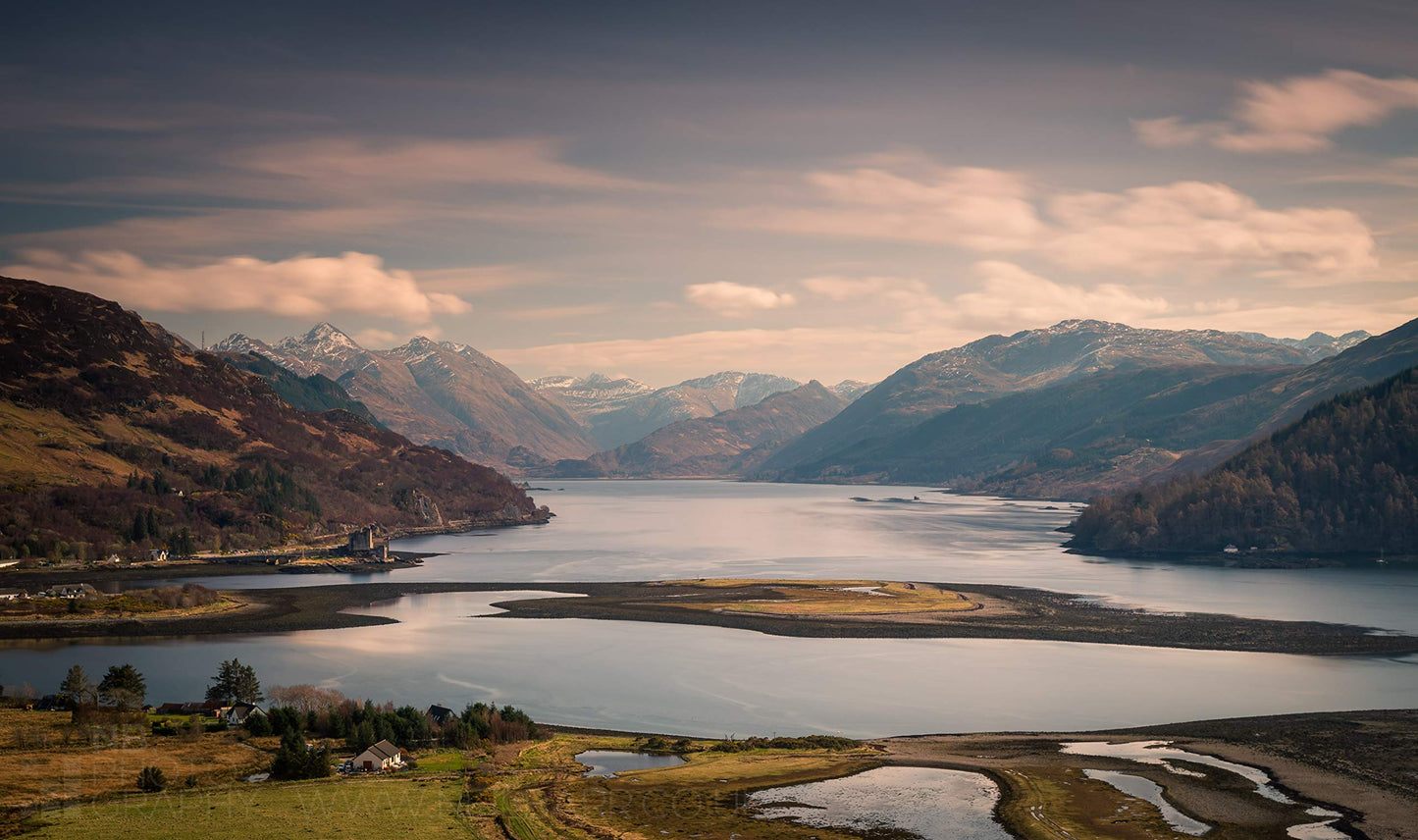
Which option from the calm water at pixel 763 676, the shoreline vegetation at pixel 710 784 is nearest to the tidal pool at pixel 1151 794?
the shoreline vegetation at pixel 710 784

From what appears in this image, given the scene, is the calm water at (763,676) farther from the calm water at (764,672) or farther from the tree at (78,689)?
the tree at (78,689)

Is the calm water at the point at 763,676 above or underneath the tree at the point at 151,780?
underneath

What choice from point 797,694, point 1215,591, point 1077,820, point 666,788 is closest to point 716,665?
point 797,694

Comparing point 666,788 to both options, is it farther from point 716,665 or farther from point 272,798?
point 716,665

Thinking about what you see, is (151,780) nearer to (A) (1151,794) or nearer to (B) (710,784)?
(B) (710,784)

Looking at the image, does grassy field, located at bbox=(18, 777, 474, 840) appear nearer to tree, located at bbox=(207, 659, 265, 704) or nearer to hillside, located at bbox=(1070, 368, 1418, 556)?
tree, located at bbox=(207, 659, 265, 704)

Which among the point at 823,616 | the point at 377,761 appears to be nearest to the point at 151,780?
the point at 377,761
